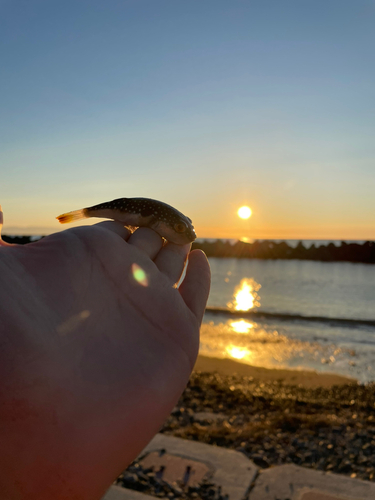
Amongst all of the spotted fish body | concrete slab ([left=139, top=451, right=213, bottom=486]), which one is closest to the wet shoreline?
concrete slab ([left=139, top=451, right=213, bottom=486])

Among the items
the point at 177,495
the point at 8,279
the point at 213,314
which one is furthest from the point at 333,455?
the point at 213,314

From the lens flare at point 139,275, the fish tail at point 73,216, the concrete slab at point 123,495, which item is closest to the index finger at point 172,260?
the lens flare at point 139,275

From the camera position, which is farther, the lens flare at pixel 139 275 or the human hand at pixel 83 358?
the lens flare at pixel 139 275

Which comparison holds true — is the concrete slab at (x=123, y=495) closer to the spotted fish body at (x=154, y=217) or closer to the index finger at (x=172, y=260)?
the index finger at (x=172, y=260)

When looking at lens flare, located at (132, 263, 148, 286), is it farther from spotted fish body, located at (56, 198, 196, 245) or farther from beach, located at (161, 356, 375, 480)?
beach, located at (161, 356, 375, 480)

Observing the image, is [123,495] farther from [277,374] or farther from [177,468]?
[277,374]

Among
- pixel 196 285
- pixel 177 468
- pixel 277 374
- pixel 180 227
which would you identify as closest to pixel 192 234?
pixel 180 227
